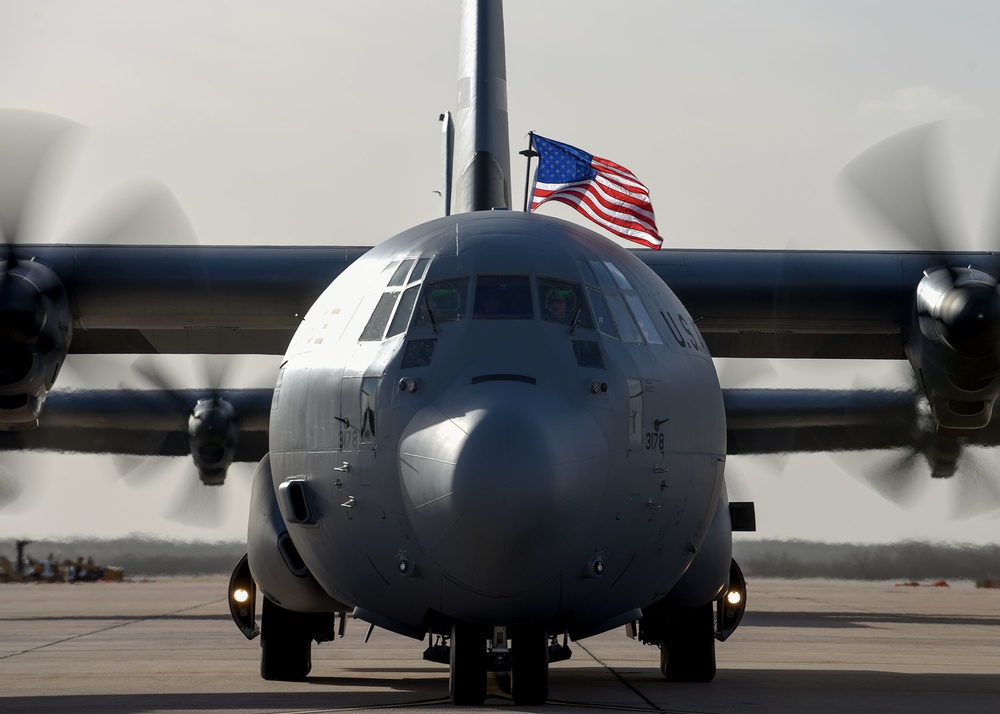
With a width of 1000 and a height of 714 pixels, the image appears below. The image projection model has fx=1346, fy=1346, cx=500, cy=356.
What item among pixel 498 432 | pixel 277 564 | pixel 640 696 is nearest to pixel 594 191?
pixel 640 696

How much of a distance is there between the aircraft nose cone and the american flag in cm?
915

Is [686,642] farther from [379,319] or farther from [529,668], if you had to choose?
[379,319]

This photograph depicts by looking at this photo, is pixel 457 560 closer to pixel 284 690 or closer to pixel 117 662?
pixel 284 690

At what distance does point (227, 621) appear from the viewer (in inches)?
897

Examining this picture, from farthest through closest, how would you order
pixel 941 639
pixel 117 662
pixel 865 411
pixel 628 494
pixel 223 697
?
pixel 865 411, pixel 941 639, pixel 117 662, pixel 223 697, pixel 628 494

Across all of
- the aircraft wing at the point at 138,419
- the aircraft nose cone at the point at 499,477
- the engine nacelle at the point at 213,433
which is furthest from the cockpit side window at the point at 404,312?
the aircraft wing at the point at 138,419

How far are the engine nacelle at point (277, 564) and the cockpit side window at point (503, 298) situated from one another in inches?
97.2

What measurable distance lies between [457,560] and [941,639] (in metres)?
13.3

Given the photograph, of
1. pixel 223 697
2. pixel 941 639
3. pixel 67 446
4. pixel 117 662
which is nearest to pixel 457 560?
pixel 223 697

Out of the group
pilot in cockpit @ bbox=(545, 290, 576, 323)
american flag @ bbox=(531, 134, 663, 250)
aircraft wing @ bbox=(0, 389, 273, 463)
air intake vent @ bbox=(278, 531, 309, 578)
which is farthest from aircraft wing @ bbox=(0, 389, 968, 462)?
pilot in cockpit @ bbox=(545, 290, 576, 323)

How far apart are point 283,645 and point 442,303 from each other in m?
4.40

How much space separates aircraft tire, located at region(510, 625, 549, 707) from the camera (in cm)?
797

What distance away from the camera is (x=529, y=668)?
8.06 metres

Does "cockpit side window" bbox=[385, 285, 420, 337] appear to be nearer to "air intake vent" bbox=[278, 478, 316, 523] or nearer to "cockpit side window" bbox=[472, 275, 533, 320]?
"cockpit side window" bbox=[472, 275, 533, 320]
